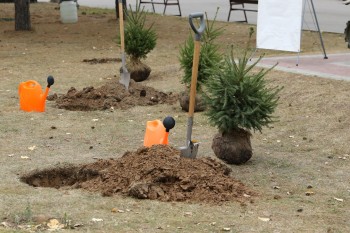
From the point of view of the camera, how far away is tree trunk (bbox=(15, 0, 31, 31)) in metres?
20.4

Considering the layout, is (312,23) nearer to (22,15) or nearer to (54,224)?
(22,15)

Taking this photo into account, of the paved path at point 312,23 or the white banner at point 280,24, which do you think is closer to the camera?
the paved path at point 312,23

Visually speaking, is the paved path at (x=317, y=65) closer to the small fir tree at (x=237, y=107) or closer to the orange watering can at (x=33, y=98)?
the orange watering can at (x=33, y=98)

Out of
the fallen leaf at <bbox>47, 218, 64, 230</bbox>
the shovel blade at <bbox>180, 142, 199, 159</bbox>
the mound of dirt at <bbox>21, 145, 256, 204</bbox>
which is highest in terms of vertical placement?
the shovel blade at <bbox>180, 142, 199, 159</bbox>

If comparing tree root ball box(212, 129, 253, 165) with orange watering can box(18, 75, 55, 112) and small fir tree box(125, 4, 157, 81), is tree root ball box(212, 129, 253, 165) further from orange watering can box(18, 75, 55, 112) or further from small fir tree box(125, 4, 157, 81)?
small fir tree box(125, 4, 157, 81)

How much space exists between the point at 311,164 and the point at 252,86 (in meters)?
1.02

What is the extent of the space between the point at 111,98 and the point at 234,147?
3.74 m

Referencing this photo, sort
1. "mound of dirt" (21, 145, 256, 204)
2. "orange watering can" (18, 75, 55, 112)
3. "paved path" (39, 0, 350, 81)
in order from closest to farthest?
"mound of dirt" (21, 145, 256, 204) → "orange watering can" (18, 75, 55, 112) → "paved path" (39, 0, 350, 81)

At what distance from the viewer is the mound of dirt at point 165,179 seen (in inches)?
282

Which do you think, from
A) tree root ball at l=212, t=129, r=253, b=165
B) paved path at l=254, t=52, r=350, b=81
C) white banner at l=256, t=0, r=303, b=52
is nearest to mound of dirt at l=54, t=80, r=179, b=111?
paved path at l=254, t=52, r=350, b=81

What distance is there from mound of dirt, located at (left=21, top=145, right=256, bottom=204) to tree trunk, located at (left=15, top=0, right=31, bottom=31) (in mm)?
13044

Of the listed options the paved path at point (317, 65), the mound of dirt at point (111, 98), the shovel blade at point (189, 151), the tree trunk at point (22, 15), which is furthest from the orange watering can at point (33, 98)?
the tree trunk at point (22, 15)

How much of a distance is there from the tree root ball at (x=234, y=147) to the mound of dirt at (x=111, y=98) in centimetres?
331

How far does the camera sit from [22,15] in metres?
20.5
